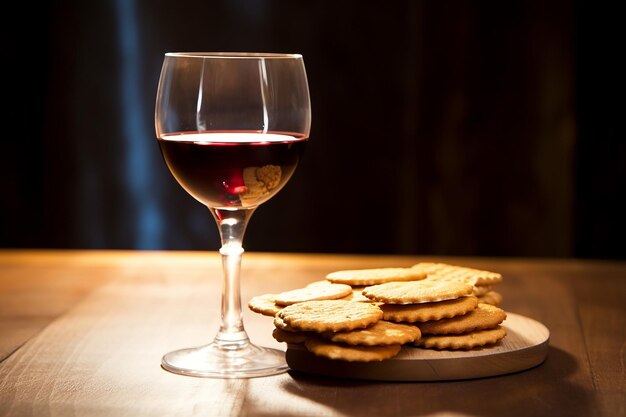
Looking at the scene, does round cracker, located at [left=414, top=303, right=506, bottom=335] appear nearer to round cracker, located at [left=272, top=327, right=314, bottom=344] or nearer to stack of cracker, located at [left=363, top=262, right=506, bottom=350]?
stack of cracker, located at [left=363, top=262, right=506, bottom=350]

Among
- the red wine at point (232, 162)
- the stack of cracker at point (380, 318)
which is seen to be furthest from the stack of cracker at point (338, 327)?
the red wine at point (232, 162)

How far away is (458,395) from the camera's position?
939 mm

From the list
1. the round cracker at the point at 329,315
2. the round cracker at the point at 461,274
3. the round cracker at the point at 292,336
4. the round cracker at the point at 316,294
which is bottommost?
the round cracker at the point at 292,336

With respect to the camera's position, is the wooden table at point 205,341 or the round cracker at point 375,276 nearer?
the wooden table at point 205,341

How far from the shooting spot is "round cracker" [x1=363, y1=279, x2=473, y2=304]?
993 millimetres

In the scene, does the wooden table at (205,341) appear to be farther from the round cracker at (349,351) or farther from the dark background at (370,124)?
the dark background at (370,124)

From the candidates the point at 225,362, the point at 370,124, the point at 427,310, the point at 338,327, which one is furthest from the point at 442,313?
the point at 370,124

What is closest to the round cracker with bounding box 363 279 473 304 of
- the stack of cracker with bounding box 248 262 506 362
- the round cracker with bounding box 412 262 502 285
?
the stack of cracker with bounding box 248 262 506 362

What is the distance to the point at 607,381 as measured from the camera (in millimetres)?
993

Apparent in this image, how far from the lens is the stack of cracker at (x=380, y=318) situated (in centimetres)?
94

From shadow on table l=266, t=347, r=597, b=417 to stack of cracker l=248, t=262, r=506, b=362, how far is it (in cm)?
4

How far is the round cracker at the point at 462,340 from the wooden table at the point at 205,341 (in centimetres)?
4

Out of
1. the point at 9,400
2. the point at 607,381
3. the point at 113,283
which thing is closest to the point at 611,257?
the point at 113,283

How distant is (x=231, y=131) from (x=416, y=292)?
0.80 feet
